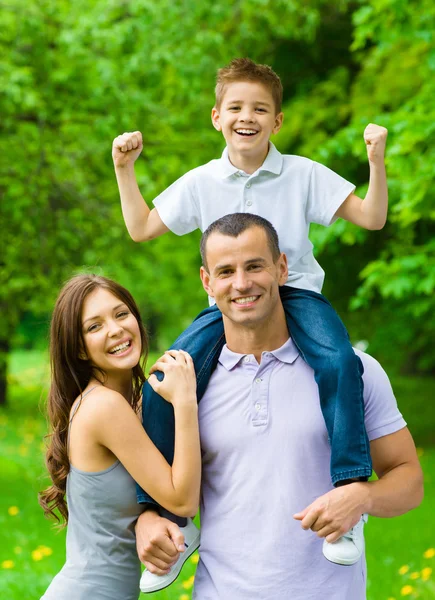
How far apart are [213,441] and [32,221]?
26.8 feet

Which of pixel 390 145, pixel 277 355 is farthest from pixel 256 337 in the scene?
pixel 390 145

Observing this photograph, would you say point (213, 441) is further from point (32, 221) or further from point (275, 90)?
point (32, 221)

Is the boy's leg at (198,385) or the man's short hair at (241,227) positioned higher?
the man's short hair at (241,227)

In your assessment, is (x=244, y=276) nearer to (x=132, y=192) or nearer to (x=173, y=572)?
(x=132, y=192)

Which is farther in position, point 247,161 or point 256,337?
point 247,161

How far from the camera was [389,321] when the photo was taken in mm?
11719

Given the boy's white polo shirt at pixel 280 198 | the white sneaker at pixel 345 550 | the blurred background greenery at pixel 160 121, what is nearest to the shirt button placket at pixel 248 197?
the boy's white polo shirt at pixel 280 198

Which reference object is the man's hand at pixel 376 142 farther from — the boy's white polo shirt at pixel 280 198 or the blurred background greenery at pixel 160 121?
the blurred background greenery at pixel 160 121

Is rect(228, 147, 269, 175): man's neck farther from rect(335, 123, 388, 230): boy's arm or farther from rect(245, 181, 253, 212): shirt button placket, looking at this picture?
rect(335, 123, 388, 230): boy's arm

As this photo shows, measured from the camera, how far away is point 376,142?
10.1ft

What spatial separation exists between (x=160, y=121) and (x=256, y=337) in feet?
29.8

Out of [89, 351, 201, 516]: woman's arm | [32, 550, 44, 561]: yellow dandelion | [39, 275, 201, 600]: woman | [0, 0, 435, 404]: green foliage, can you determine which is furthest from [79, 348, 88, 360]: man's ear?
[0, 0, 435, 404]: green foliage

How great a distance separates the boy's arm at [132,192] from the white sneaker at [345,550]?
4.44 ft

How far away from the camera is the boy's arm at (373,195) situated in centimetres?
309
